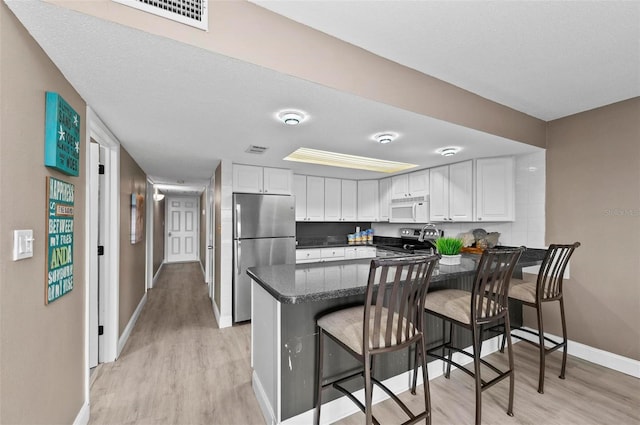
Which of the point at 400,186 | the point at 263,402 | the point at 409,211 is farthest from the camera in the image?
the point at 400,186

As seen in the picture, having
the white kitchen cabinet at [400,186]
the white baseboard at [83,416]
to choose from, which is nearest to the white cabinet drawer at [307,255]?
the white kitchen cabinet at [400,186]

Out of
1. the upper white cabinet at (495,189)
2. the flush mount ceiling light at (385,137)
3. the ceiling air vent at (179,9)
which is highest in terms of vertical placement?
the ceiling air vent at (179,9)

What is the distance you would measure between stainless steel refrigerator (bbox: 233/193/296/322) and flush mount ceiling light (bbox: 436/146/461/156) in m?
2.02

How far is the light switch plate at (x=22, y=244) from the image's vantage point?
1.14 metres

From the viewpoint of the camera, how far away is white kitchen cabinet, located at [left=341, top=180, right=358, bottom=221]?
16.9ft

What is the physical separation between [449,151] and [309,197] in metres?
2.37

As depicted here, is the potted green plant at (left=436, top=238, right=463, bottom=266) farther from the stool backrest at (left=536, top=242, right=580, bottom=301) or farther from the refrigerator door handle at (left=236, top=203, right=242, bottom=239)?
the refrigerator door handle at (left=236, top=203, right=242, bottom=239)

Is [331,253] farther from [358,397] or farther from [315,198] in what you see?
[358,397]

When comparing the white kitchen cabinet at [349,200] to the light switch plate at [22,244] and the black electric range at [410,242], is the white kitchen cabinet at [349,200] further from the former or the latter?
the light switch plate at [22,244]

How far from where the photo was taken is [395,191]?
4.82 meters

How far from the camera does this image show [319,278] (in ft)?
6.22

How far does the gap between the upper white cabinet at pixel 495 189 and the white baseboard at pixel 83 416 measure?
13.3 ft

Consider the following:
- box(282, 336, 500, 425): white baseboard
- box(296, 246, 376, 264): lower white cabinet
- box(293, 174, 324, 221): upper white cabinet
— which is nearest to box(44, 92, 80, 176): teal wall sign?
box(282, 336, 500, 425): white baseboard

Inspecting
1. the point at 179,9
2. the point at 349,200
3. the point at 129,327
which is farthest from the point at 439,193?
the point at 129,327
